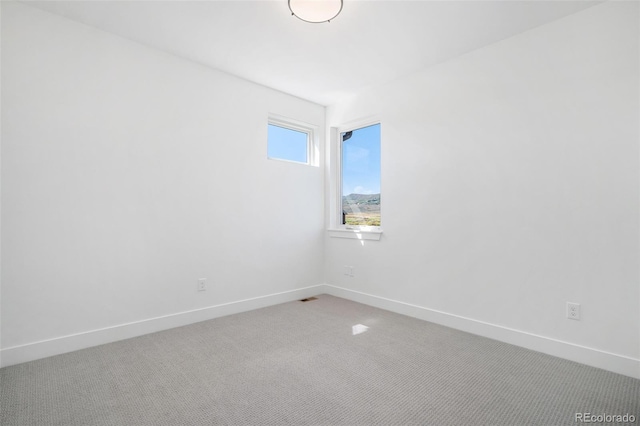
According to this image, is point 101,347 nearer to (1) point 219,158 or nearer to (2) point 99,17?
(1) point 219,158

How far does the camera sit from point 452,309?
2.90 metres

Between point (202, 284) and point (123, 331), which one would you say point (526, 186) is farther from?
point (123, 331)

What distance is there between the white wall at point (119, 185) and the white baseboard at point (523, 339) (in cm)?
137

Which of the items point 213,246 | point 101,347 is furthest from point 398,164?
point 101,347

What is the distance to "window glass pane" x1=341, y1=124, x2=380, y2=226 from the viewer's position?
148 inches

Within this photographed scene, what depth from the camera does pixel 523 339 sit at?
246cm

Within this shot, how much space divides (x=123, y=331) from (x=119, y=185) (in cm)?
117

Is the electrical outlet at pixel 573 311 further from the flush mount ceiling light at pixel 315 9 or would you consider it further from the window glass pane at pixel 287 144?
the window glass pane at pixel 287 144

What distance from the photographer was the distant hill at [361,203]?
3.75m

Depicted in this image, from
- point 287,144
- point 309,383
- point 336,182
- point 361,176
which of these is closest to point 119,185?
point 287,144

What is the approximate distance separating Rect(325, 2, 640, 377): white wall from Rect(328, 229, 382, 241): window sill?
10cm
